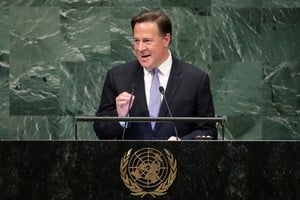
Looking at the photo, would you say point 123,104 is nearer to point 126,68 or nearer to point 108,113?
point 108,113

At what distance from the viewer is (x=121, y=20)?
6.72m

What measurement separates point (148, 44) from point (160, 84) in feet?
0.86

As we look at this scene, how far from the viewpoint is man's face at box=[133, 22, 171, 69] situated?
485 cm

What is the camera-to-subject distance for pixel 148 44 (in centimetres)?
487

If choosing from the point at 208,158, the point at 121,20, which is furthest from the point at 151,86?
the point at 121,20

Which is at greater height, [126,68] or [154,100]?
Result: [126,68]

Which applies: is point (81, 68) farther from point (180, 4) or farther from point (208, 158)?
point (208, 158)

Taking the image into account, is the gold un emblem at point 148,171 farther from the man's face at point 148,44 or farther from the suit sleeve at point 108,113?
the man's face at point 148,44

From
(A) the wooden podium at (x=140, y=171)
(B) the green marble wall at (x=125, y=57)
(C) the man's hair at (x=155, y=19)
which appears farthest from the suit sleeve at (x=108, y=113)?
(B) the green marble wall at (x=125, y=57)

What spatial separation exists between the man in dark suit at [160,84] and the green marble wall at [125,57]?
1747 millimetres

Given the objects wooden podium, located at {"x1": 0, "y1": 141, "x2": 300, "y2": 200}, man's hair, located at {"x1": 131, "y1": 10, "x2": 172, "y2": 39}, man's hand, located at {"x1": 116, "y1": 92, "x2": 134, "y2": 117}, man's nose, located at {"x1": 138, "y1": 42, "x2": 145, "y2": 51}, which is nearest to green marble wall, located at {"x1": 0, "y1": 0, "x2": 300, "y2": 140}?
man's hair, located at {"x1": 131, "y1": 10, "x2": 172, "y2": 39}

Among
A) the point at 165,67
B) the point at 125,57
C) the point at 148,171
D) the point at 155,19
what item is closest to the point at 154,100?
the point at 165,67

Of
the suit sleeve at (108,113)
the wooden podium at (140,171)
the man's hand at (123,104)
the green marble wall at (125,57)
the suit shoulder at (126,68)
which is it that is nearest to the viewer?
the wooden podium at (140,171)

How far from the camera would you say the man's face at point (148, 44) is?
4852 millimetres
